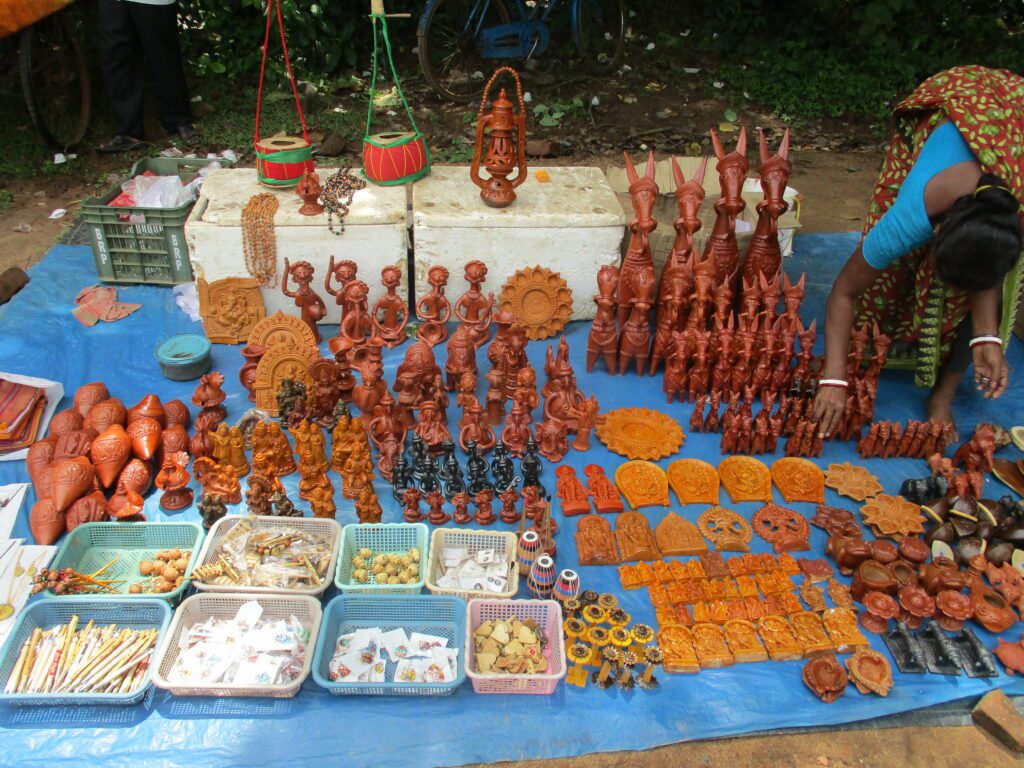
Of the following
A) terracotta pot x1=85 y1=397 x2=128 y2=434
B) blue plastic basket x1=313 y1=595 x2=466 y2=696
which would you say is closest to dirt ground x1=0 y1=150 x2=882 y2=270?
terracotta pot x1=85 y1=397 x2=128 y2=434

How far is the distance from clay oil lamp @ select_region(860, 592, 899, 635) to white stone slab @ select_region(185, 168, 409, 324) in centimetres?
300

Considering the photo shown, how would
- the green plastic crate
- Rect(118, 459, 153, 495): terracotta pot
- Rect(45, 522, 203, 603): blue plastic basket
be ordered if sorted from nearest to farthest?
Rect(45, 522, 203, 603): blue plastic basket < Rect(118, 459, 153, 495): terracotta pot < the green plastic crate

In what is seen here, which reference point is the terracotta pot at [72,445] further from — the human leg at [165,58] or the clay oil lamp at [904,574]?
the human leg at [165,58]

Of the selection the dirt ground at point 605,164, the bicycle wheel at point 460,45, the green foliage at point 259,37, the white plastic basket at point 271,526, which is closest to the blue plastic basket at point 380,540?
the white plastic basket at point 271,526

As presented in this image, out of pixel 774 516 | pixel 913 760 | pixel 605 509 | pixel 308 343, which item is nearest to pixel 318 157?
pixel 308 343

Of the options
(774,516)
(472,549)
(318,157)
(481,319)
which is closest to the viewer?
(472,549)

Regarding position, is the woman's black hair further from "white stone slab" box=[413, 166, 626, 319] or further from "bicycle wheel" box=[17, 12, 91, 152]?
"bicycle wheel" box=[17, 12, 91, 152]

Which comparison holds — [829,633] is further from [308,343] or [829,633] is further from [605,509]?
[308,343]

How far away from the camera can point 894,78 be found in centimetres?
860

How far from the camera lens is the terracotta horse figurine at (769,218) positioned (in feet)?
13.5

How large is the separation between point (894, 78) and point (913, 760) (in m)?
8.06

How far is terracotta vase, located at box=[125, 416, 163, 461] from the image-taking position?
360 centimetres

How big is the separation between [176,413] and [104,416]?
323mm

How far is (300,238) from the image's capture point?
439 cm
